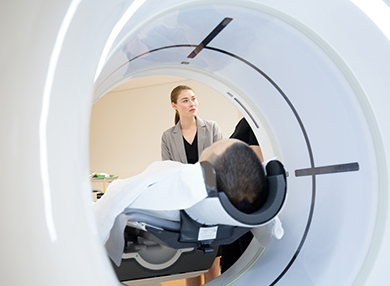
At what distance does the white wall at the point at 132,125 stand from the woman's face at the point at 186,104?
12.5ft

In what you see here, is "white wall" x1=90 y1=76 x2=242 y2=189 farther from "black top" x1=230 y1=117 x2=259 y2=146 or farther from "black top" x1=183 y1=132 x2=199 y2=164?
"black top" x1=230 y1=117 x2=259 y2=146

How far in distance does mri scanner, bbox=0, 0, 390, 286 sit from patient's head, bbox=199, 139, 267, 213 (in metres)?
0.29

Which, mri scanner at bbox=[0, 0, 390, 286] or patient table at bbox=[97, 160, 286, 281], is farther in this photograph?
patient table at bbox=[97, 160, 286, 281]

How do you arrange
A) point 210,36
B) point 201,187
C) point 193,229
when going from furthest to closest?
point 210,36 < point 193,229 < point 201,187

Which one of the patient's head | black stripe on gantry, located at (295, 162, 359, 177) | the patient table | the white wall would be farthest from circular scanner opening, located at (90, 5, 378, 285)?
the white wall

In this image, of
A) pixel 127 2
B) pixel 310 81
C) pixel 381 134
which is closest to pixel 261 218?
pixel 381 134

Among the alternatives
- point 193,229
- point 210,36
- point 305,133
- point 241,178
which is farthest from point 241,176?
point 210,36

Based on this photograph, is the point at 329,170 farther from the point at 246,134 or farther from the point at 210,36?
the point at 246,134

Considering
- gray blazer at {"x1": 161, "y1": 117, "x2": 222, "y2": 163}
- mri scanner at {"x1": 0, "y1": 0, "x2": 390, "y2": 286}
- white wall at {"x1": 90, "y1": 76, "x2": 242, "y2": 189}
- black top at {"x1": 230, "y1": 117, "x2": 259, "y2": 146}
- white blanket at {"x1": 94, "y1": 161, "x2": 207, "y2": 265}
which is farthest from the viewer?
white wall at {"x1": 90, "y1": 76, "x2": 242, "y2": 189}

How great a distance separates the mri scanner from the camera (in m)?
0.52

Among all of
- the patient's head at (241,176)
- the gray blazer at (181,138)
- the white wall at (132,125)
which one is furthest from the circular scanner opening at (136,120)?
the patient's head at (241,176)

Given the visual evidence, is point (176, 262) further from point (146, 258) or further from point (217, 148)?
point (217, 148)

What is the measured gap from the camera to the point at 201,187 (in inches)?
39.2

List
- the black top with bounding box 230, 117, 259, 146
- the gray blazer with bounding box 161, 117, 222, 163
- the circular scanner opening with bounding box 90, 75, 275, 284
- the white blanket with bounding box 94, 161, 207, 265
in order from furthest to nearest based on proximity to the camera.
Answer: the circular scanner opening with bounding box 90, 75, 275, 284
the gray blazer with bounding box 161, 117, 222, 163
the black top with bounding box 230, 117, 259, 146
the white blanket with bounding box 94, 161, 207, 265
